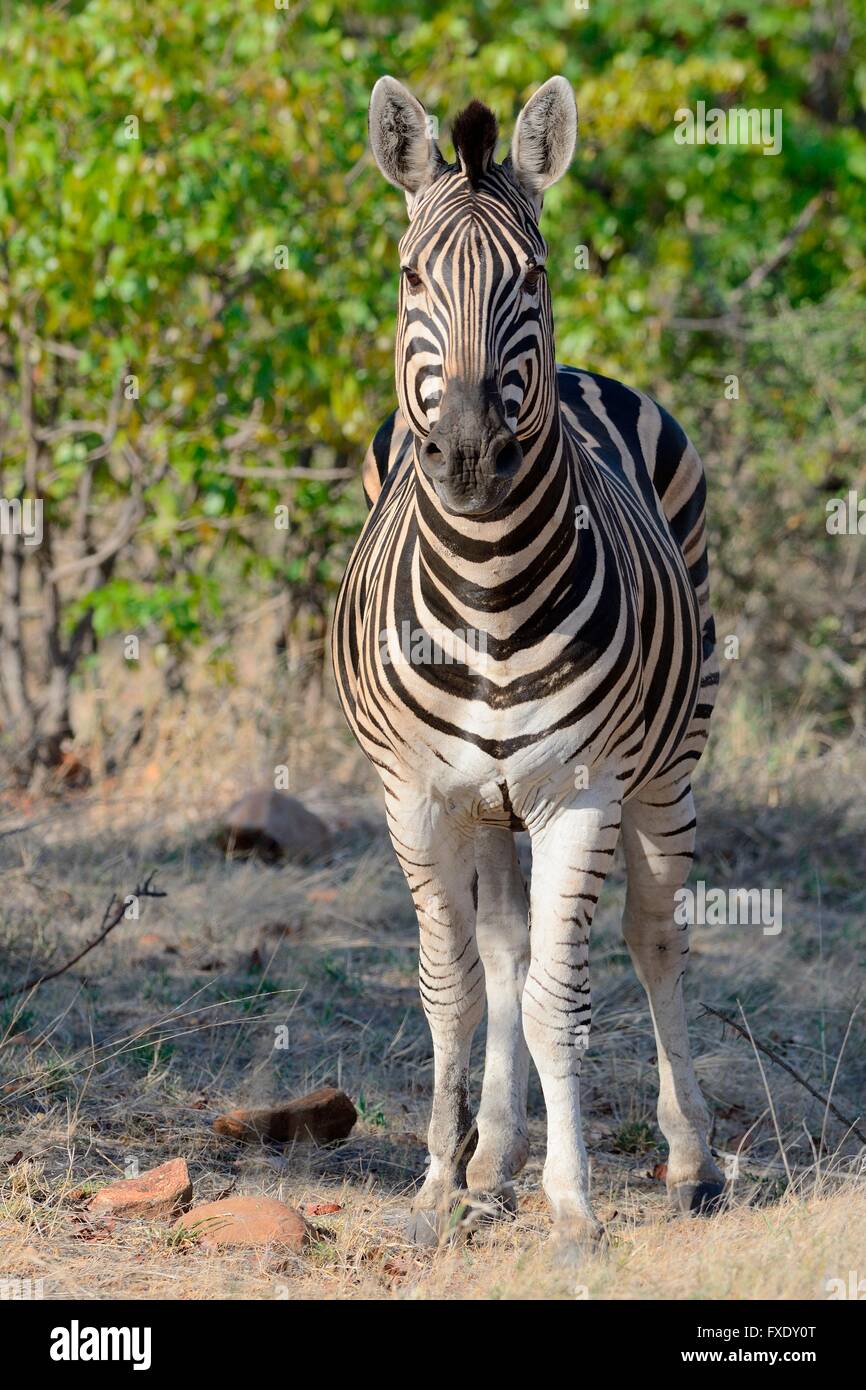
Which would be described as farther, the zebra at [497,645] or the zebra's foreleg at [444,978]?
the zebra's foreleg at [444,978]

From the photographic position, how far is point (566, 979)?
Result: 378cm

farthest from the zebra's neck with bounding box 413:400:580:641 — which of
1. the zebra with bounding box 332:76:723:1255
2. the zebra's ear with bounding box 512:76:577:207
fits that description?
the zebra's ear with bounding box 512:76:577:207

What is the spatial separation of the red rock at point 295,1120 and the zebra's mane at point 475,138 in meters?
2.54

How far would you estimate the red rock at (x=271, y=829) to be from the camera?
7.20 m

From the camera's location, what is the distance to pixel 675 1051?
4621mm

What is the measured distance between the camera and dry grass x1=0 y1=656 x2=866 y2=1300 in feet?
12.3

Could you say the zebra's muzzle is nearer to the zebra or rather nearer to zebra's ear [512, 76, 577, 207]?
the zebra

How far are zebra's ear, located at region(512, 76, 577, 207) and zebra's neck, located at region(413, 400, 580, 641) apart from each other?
1.95 ft

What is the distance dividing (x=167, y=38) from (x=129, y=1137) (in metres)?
5.57

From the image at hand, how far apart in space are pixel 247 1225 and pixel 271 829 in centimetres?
344

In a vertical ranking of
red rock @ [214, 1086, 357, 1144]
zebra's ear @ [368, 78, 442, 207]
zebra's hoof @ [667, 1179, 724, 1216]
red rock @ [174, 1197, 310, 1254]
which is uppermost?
zebra's ear @ [368, 78, 442, 207]

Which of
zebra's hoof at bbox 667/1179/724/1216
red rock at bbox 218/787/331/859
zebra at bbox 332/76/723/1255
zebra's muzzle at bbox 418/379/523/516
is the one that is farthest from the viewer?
red rock at bbox 218/787/331/859

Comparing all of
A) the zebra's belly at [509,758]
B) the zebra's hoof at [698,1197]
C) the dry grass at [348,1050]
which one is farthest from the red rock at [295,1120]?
the zebra's belly at [509,758]

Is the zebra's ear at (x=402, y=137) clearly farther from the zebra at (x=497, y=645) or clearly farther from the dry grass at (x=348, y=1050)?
the dry grass at (x=348, y=1050)
